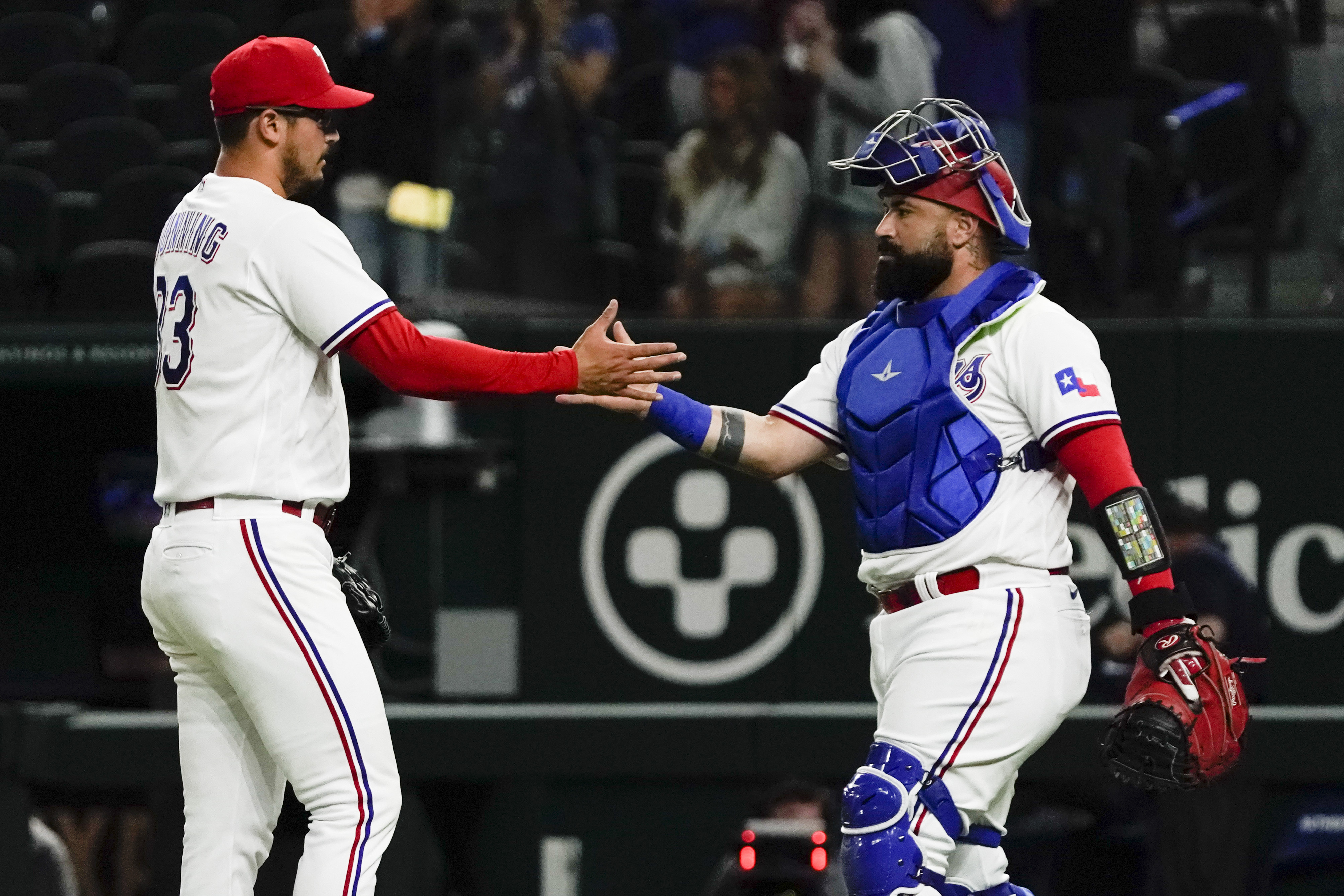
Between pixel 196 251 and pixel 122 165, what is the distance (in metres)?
3.68

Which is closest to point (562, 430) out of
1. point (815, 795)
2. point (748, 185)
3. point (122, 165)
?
point (748, 185)

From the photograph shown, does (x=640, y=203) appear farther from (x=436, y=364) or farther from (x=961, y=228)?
(x=436, y=364)

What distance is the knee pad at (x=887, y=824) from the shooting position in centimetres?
378

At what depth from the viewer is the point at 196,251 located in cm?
375

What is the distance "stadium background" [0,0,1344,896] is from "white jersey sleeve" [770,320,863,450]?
1.96 m

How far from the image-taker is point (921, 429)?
13.1 feet

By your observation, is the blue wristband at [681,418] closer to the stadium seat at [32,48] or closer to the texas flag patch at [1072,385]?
the texas flag patch at [1072,385]

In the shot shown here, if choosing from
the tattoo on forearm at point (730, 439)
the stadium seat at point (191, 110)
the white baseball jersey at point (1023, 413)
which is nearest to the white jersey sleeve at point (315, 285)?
the tattoo on forearm at point (730, 439)

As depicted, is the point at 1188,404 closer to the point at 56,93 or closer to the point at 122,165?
the point at 122,165

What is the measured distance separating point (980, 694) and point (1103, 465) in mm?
506

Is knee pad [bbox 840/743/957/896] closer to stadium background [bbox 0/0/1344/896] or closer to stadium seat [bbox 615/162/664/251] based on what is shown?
stadium background [bbox 0/0/1344/896]

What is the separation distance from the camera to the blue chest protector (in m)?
3.98

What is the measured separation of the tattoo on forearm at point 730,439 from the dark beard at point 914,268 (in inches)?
16.8

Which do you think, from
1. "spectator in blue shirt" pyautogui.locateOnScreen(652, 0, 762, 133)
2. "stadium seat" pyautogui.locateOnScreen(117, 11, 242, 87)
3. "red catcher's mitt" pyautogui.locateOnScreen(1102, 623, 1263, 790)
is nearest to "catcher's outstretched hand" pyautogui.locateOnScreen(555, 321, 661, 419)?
"red catcher's mitt" pyautogui.locateOnScreen(1102, 623, 1263, 790)
